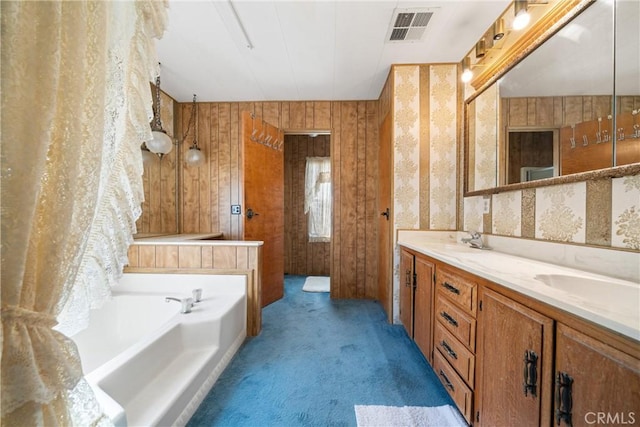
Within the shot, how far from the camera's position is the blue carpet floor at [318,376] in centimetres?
120

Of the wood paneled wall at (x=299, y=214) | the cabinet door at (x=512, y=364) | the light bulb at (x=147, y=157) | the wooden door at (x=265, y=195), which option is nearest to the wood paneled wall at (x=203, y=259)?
the wooden door at (x=265, y=195)

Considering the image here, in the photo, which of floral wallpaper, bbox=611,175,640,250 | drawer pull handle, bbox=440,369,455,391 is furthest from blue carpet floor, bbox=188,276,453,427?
floral wallpaper, bbox=611,175,640,250

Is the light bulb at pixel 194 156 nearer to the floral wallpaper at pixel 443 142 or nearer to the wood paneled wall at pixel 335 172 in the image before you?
the wood paneled wall at pixel 335 172

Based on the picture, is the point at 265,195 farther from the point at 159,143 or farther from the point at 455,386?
the point at 455,386

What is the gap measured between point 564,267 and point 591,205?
30cm

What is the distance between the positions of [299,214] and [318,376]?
2828 mm

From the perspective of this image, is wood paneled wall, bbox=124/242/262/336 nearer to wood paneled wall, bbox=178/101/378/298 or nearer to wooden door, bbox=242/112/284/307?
wooden door, bbox=242/112/284/307

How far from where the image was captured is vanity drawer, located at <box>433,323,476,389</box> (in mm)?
1023

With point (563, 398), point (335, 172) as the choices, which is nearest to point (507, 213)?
point (563, 398)

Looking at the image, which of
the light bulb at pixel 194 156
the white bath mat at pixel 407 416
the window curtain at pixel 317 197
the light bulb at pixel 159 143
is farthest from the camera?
the window curtain at pixel 317 197

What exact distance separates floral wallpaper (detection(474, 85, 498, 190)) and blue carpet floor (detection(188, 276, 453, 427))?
1.41 metres

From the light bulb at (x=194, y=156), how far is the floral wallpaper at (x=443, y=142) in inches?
101

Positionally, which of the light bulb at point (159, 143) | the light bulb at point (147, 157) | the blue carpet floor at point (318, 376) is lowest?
the blue carpet floor at point (318, 376)

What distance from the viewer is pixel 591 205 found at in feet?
3.34
